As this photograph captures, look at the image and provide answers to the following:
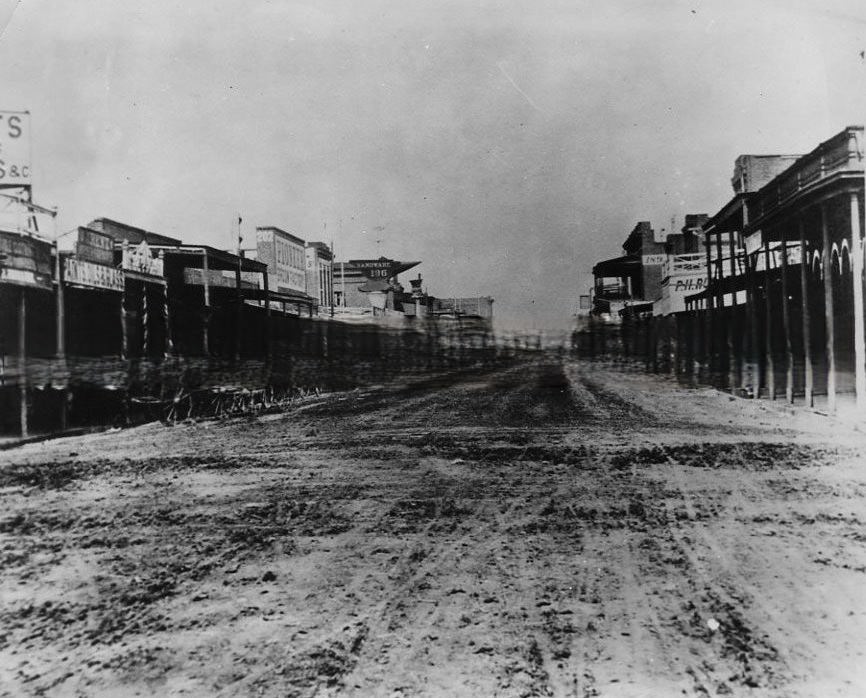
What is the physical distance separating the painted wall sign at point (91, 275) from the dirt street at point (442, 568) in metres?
3.72

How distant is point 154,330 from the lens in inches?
426

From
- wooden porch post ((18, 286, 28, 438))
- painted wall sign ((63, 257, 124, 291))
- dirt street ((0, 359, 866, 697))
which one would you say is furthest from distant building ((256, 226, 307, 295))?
wooden porch post ((18, 286, 28, 438))

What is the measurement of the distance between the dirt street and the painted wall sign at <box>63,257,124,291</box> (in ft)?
12.2

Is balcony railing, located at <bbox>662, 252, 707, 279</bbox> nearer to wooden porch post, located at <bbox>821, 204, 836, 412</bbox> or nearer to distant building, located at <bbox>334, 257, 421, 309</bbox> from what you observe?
distant building, located at <bbox>334, 257, 421, 309</bbox>

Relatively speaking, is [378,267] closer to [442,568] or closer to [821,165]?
[442,568]

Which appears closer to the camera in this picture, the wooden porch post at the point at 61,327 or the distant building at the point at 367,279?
the distant building at the point at 367,279

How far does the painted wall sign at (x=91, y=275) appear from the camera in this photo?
30.7 ft

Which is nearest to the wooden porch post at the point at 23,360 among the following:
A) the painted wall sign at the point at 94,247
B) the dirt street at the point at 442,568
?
the painted wall sign at the point at 94,247

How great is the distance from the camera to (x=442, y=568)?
136 inches

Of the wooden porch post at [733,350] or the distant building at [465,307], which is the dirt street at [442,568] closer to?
the distant building at [465,307]

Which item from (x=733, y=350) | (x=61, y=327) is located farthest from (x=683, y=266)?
(x=61, y=327)

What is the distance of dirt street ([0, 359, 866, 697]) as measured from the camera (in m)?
2.52

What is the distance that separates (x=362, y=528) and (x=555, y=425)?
4.29m

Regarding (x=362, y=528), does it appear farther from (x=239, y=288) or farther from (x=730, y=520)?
(x=239, y=288)
